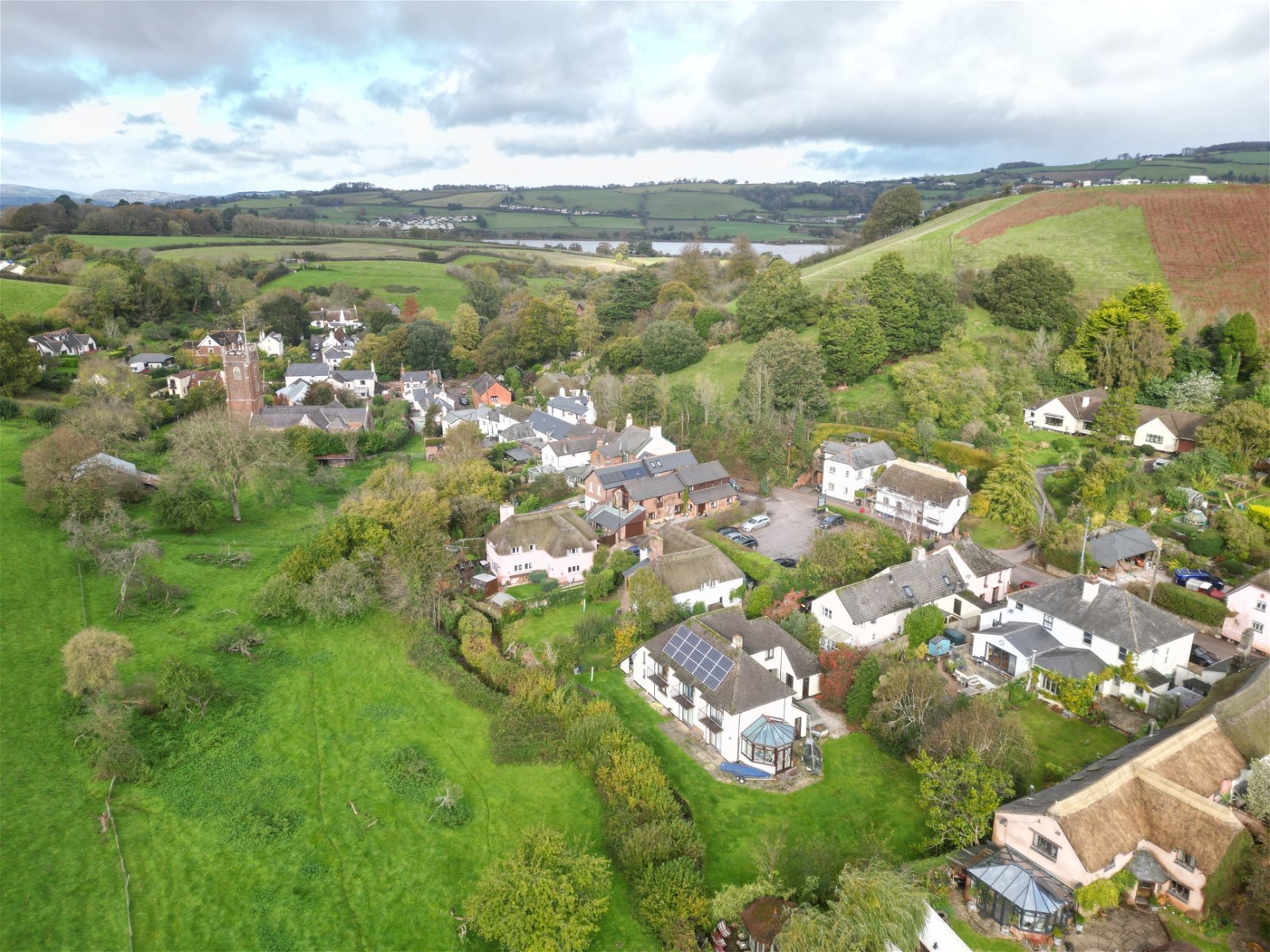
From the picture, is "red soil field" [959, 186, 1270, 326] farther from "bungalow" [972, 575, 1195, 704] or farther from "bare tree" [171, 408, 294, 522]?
"bare tree" [171, 408, 294, 522]

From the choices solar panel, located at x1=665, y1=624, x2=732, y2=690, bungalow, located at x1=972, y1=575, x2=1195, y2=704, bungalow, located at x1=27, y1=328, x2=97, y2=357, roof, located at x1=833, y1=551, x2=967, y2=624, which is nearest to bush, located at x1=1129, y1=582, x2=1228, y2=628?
bungalow, located at x1=972, y1=575, x2=1195, y2=704

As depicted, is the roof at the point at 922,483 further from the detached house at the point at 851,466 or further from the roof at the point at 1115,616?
the roof at the point at 1115,616

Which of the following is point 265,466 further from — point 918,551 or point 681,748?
point 918,551

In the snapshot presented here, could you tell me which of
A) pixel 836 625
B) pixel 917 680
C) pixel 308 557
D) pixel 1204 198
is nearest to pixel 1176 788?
pixel 917 680

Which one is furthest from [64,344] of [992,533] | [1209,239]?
[1209,239]

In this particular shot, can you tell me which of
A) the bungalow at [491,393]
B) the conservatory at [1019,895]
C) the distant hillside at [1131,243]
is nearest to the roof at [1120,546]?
the conservatory at [1019,895]

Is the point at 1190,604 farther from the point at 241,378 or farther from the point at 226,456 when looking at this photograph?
the point at 241,378
